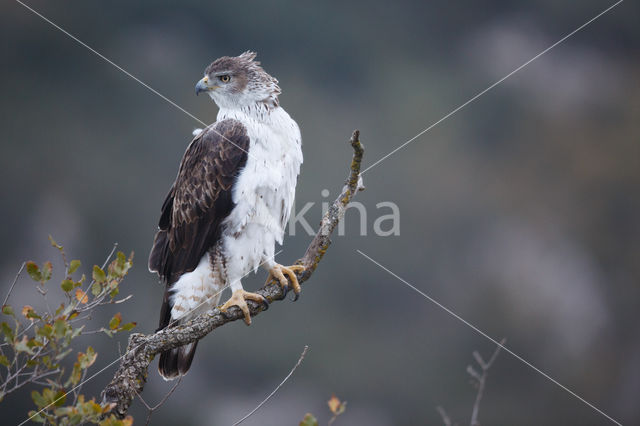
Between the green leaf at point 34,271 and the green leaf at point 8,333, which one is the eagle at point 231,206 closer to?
the green leaf at point 34,271

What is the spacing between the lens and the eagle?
3352 mm

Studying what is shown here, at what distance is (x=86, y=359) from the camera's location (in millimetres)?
2080

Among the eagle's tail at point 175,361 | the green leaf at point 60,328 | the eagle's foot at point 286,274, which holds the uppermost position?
the eagle's foot at point 286,274

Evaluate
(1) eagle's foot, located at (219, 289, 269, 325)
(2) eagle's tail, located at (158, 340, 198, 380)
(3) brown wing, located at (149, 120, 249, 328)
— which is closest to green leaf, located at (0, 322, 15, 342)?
(1) eagle's foot, located at (219, 289, 269, 325)

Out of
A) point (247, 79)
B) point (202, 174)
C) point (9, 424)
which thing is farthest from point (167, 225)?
point (9, 424)

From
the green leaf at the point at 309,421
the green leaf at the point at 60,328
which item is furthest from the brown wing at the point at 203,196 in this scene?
the green leaf at the point at 309,421

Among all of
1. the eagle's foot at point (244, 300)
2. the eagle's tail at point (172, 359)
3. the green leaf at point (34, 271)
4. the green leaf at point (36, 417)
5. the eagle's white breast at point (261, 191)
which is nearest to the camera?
the green leaf at point (36, 417)

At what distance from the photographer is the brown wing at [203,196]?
336 centimetres

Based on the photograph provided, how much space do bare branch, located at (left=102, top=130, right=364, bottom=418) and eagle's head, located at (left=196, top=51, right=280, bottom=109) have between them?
0.81m

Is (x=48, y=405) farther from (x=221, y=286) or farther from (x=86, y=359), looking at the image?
(x=221, y=286)

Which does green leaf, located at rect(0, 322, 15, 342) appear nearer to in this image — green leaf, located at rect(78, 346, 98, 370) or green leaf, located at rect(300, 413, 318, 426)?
green leaf, located at rect(78, 346, 98, 370)

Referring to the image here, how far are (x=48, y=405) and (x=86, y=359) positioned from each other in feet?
Result: 0.63

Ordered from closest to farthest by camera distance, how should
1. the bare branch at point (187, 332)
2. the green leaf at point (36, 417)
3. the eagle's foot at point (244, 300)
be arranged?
the green leaf at point (36, 417), the bare branch at point (187, 332), the eagle's foot at point (244, 300)

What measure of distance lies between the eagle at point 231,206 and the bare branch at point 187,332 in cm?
9
